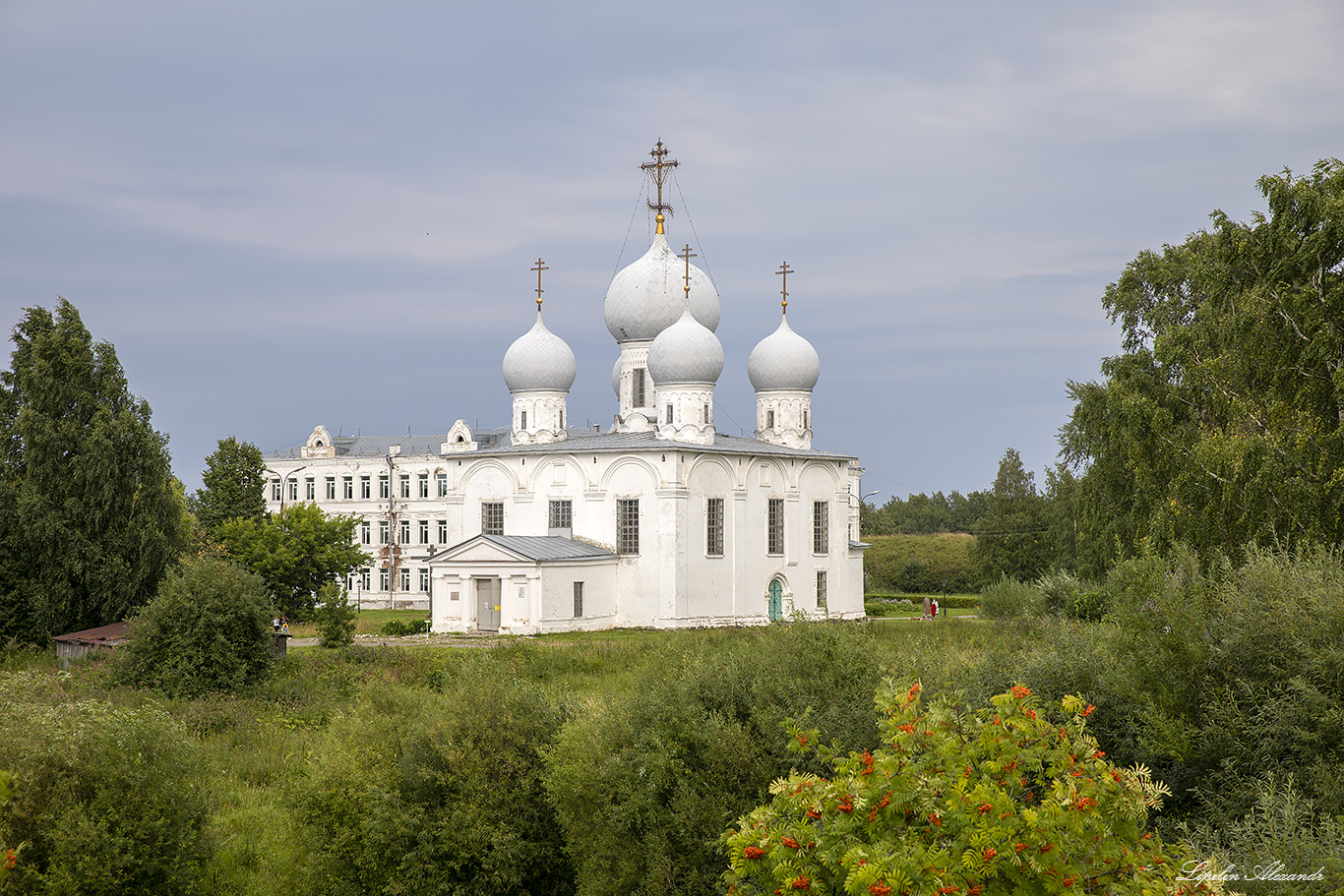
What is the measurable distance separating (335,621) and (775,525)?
52.3 ft

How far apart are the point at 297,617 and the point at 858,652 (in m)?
27.2

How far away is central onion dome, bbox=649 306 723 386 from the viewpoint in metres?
38.7

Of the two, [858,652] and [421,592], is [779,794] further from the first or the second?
[421,592]

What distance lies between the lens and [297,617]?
3575 centimetres

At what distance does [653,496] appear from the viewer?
120 feet

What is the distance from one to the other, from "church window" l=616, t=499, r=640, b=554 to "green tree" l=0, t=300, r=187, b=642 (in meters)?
13.0

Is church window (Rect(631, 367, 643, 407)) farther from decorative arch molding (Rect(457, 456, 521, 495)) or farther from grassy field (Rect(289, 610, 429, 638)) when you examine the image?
grassy field (Rect(289, 610, 429, 638))

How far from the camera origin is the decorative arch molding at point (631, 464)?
36.4m

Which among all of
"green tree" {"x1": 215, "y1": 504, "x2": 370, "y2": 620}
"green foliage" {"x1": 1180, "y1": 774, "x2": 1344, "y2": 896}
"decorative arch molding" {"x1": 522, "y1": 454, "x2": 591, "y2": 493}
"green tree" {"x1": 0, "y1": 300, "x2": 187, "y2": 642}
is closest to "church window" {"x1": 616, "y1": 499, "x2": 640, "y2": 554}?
"decorative arch molding" {"x1": 522, "y1": 454, "x2": 591, "y2": 493}

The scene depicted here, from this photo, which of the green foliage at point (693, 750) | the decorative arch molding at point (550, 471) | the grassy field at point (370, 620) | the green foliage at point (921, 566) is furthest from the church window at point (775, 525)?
the green foliage at point (693, 750)

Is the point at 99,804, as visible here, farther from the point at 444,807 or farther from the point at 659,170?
the point at 659,170

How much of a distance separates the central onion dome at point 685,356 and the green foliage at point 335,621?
521 inches

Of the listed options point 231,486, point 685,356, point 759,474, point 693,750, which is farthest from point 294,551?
point 693,750

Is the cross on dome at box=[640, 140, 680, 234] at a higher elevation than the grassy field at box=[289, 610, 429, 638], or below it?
higher
